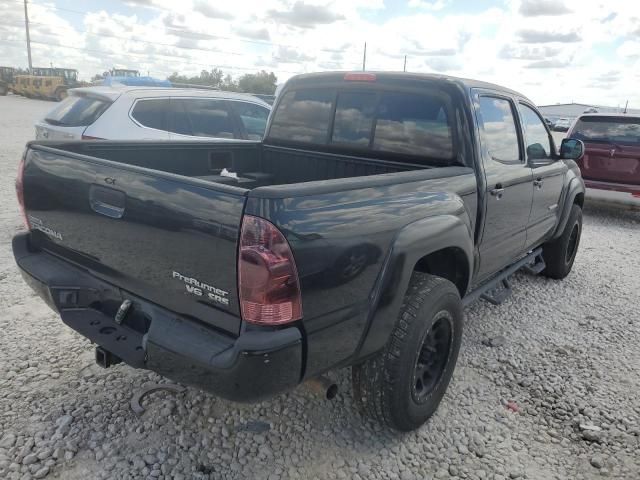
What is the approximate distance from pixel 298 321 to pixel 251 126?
5.76 m

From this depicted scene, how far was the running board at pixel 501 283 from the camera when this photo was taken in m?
3.58

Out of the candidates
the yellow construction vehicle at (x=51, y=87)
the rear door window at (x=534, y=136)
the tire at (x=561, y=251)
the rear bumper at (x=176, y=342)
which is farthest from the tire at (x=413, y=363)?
the yellow construction vehicle at (x=51, y=87)

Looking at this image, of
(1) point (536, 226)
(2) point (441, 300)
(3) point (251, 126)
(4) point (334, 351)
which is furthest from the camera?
(3) point (251, 126)

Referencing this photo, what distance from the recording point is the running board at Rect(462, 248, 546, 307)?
358 centimetres

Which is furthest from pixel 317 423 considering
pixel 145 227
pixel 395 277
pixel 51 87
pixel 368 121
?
pixel 51 87

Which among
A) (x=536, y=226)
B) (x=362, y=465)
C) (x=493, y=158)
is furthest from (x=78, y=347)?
(x=536, y=226)

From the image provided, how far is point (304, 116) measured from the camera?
3908mm

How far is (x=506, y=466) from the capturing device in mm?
2629

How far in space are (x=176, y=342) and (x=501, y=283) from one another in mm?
3255

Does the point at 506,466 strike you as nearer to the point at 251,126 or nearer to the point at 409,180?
the point at 409,180

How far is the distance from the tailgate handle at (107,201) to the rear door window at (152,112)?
4140 mm

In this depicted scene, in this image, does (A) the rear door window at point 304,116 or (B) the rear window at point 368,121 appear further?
(A) the rear door window at point 304,116

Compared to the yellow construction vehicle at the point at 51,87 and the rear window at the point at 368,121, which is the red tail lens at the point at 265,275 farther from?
the yellow construction vehicle at the point at 51,87

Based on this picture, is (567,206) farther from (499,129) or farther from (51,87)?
(51,87)
